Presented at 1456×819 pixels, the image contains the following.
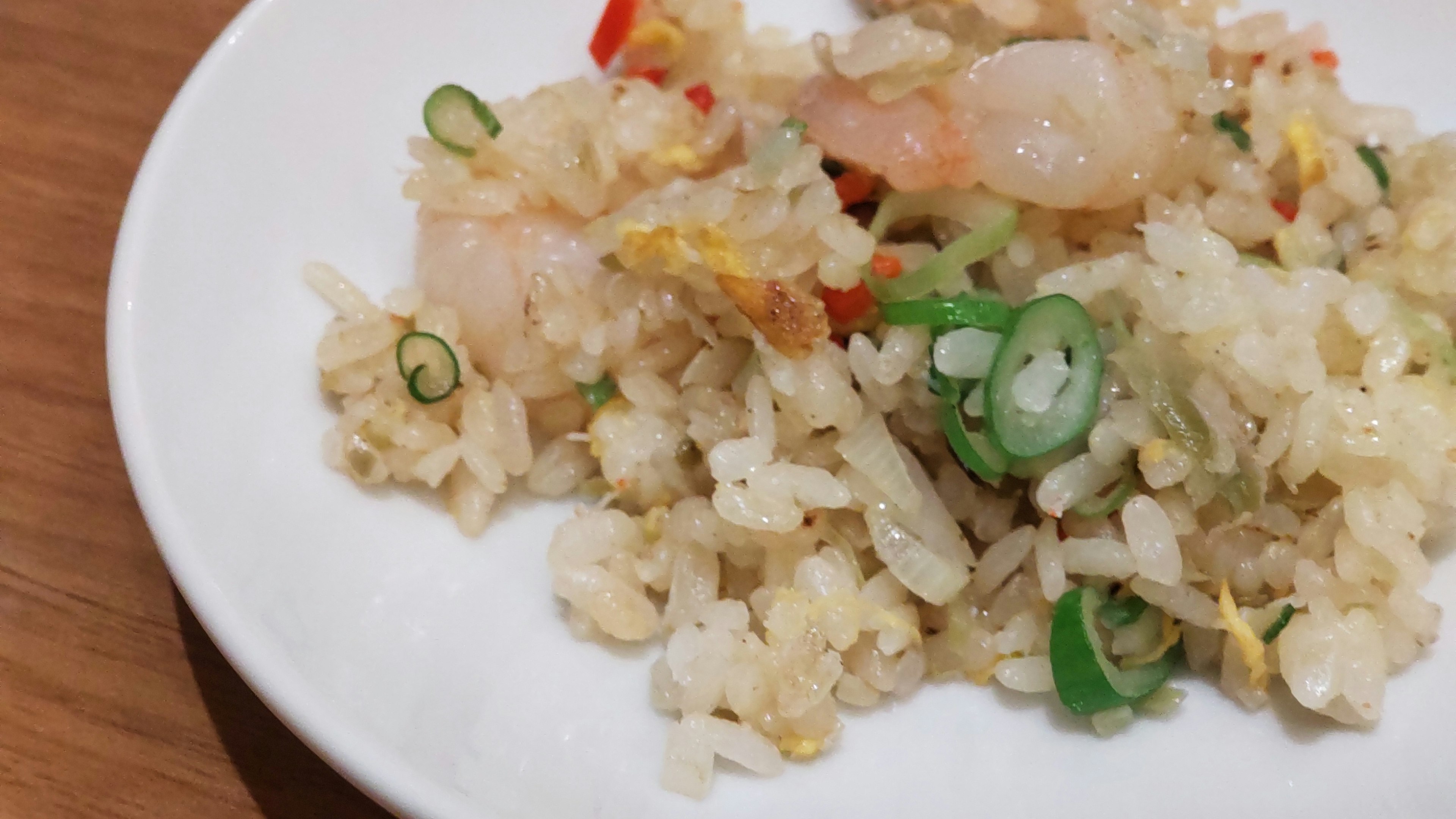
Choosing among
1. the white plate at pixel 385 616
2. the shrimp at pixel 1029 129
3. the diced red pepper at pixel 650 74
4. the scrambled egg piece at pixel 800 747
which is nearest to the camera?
the white plate at pixel 385 616

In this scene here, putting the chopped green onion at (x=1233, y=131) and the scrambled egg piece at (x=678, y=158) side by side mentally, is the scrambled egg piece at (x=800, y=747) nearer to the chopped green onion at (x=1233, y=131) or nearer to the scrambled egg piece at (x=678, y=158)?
the scrambled egg piece at (x=678, y=158)

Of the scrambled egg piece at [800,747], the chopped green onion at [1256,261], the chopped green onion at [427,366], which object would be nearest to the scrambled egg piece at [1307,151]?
the chopped green onion at [1256,261]

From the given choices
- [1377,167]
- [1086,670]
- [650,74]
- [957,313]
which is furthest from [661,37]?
[1086,670]

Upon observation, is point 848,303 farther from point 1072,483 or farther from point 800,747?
point 800,747

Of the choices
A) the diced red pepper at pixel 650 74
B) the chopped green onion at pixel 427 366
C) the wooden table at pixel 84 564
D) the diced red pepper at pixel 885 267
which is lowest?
the wooden table at pixel 84 564

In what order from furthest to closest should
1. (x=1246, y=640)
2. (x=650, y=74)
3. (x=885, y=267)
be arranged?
1. (x=650, y=74)
2. (x=885, y=267)
3. (x=1246, y=640)

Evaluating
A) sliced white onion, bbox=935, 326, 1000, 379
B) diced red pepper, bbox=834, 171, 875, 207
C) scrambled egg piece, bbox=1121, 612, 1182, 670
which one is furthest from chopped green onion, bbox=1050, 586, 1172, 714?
diced red pepper, bbox=834, 171, 875, 207
